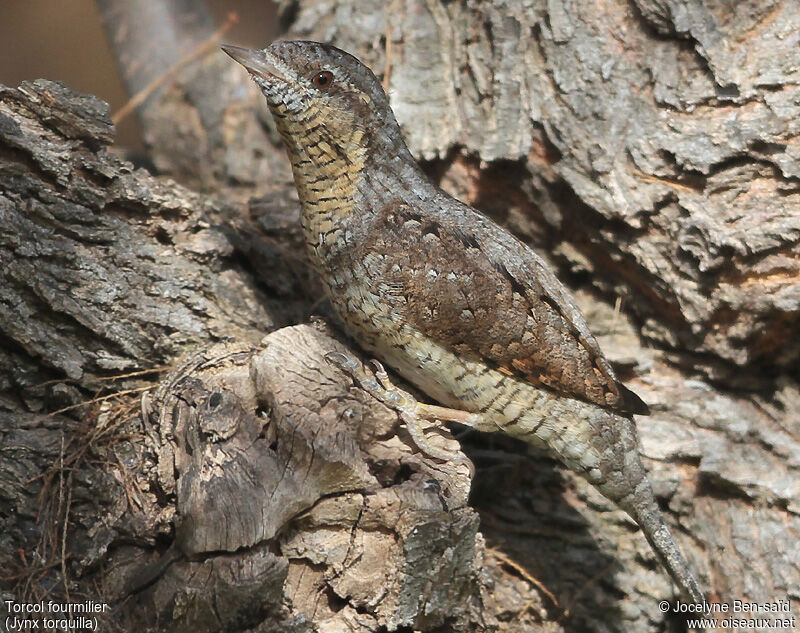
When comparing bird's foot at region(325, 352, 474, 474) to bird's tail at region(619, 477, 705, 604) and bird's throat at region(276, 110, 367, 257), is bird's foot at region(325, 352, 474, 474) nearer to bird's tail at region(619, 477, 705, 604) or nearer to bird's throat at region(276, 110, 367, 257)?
bird's throat at region(276, 110, 367, 257)

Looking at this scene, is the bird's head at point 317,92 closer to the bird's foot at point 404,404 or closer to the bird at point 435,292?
the bird at point 435,292

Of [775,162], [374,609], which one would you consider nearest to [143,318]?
[374,609]

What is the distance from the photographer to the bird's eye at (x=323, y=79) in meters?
2.87

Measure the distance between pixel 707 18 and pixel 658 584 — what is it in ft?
8.98

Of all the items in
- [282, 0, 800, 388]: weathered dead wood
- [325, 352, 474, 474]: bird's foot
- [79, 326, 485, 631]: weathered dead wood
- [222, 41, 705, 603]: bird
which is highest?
[282, 0, 800, 388]: weathered dead wood

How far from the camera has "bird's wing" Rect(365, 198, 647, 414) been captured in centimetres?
291

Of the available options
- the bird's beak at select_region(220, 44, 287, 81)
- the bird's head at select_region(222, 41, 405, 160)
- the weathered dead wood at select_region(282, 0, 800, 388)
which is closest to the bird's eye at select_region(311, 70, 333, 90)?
the bird's head at select_region(222, 41, 405, 160)

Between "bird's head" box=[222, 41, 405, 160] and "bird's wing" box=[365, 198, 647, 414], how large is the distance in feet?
1.21

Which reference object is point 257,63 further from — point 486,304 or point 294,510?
point 294,510

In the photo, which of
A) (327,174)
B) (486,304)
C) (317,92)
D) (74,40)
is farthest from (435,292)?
(74,40)

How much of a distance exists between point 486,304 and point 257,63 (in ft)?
4.36

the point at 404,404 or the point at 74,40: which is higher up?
the point at 74,40

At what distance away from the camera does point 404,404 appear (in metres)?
2.98

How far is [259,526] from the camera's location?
239 cm
